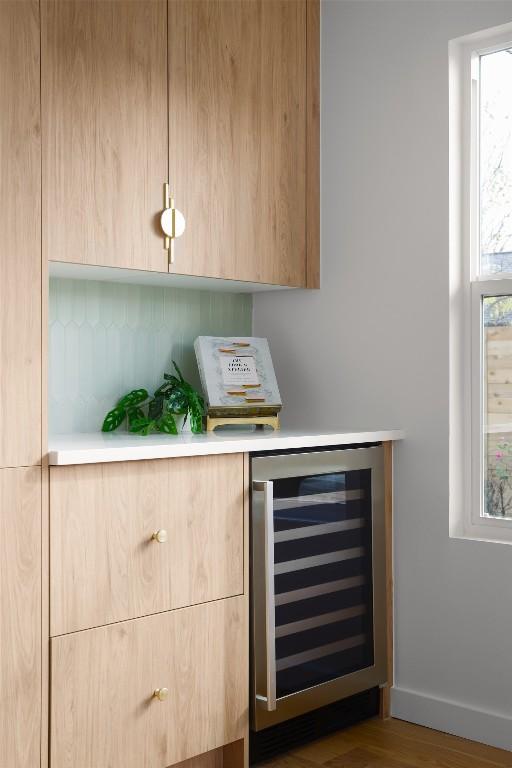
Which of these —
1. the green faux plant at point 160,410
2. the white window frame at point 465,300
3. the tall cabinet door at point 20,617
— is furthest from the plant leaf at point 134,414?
the white window frame at point 465,300

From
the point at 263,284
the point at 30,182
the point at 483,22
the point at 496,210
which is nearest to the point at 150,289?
the point at 263,284

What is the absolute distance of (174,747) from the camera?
220 cm

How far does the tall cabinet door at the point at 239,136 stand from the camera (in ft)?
8.14

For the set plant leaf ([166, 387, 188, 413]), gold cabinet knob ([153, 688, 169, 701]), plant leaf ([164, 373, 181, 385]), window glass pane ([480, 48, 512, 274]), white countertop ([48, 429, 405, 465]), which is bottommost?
gold cabinet knob ([153, 688, 169, 701])

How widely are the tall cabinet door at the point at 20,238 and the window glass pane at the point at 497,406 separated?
133cm

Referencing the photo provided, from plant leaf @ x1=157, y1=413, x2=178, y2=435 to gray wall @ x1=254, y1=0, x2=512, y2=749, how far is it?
1.95 ft

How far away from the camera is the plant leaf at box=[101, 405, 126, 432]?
269 cm

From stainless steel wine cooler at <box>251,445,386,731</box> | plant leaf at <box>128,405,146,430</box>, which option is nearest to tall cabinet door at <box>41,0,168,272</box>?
plant leaf at <box>128,405,146,430</box>

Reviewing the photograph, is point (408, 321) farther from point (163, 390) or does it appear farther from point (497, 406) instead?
point (163, 390)

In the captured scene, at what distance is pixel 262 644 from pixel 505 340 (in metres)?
1.10

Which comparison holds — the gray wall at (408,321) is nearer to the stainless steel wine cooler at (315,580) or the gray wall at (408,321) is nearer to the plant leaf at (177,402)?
the stainless steel wine cooler at (315,580)

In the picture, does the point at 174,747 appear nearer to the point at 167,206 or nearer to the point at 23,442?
the point at 23,442

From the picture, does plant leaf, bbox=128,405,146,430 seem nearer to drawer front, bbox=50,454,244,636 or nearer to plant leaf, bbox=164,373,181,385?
plant leaf, bbox=164,373,181,385

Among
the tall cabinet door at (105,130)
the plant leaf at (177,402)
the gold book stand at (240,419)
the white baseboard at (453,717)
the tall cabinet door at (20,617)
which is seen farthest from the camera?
the gold book stand at (240,419)
